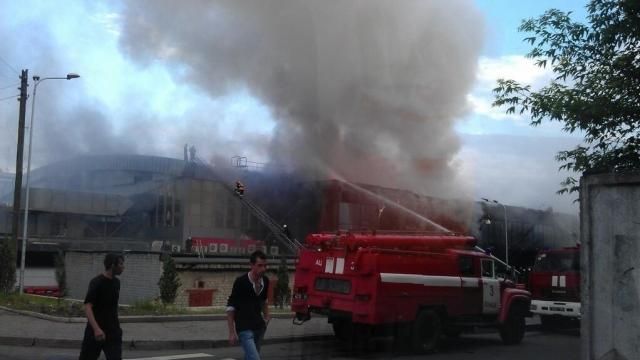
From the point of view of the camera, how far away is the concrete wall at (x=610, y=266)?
4188 mm

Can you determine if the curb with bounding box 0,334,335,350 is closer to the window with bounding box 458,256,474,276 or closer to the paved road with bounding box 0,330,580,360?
the paved road with bounding box 0,330,580,360

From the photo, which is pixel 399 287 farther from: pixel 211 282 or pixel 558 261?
pixel 211 282

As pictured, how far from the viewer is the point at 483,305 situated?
39.5 ft

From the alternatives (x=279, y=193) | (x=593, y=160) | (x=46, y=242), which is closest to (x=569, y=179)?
(x=593, y=160)

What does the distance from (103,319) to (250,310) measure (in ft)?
4.49

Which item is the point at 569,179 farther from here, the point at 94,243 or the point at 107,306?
the point at 94,243

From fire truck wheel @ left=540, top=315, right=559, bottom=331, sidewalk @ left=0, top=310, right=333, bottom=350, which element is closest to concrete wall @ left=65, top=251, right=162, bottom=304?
sidewalk @ left=0, top=310, right=333, bottom=350

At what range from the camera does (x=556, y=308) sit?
589 inches

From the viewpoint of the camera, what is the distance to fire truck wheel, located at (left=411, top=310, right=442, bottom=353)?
10.7 meters

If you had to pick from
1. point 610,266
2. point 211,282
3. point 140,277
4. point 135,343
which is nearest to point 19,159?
point 140,277

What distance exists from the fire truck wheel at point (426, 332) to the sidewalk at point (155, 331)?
7.67ft

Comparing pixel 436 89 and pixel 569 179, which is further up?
pixel 436 89

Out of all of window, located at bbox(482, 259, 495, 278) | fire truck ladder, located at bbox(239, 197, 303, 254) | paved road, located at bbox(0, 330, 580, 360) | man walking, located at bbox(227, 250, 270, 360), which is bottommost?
paved road, located at bbox(0, 330, 580, 360)

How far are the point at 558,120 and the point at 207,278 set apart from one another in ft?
44.8
